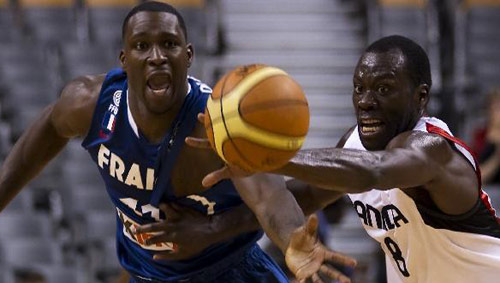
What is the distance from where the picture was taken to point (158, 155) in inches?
165

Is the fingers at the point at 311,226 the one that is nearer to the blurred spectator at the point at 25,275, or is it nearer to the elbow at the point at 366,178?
the elbow at the point at 366,178

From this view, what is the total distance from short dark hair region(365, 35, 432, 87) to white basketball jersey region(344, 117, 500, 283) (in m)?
0.17

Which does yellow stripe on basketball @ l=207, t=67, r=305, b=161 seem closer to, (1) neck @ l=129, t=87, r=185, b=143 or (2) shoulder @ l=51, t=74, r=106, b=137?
(1) neck @ l=129, t=87, r=185, b=143

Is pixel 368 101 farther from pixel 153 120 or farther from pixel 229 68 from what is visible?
pixel 229 68

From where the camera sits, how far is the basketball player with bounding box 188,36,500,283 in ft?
11.7

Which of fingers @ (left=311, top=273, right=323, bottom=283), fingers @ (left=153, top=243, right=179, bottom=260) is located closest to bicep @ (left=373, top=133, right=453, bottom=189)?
fingers @ (left=311, top=273, right=323, bottom=283)

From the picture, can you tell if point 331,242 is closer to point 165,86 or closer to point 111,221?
point 111,221

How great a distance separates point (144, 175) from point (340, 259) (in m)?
1.20

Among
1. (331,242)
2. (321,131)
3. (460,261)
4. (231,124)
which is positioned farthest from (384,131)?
(321,131)

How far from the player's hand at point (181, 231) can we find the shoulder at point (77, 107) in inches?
23.2

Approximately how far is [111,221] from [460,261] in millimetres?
5118

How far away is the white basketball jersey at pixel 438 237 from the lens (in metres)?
3.81

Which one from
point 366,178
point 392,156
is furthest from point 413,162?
point 366,178

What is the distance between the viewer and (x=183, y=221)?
13.8 feet
